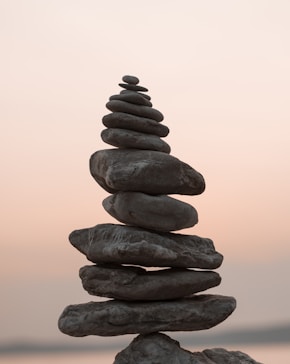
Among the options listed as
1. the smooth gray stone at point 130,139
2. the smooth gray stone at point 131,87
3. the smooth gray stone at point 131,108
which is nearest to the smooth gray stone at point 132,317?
the smooth gray stone at point 130,139

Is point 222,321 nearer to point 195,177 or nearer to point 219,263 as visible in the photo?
point 219,263

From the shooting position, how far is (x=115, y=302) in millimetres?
12562

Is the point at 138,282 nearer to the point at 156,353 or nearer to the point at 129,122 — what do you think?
the point at 156,353

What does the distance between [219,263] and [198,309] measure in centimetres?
93

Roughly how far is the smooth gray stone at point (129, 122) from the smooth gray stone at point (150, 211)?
1189 mm

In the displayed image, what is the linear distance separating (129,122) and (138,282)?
108 inches

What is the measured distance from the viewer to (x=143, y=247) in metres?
12.1

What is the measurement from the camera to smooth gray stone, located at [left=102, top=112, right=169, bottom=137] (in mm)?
12891

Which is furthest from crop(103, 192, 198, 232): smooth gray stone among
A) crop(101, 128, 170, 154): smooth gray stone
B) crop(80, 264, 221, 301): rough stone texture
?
crop(101, 128, 170, 154): smooth gray stone

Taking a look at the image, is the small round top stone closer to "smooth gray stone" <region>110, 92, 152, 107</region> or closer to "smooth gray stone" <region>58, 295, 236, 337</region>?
"smooth gray stone" <region>110, 92, 152, 107</region>

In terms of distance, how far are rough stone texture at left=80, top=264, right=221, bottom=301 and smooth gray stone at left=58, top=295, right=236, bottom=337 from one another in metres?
0.16

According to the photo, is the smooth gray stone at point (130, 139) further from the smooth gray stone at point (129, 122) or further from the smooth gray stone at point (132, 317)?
the smooth gray stone at point (132, 317)

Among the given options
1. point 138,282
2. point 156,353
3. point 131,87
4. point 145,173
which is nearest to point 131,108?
point 131,87

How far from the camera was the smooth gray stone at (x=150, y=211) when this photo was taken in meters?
12.4
